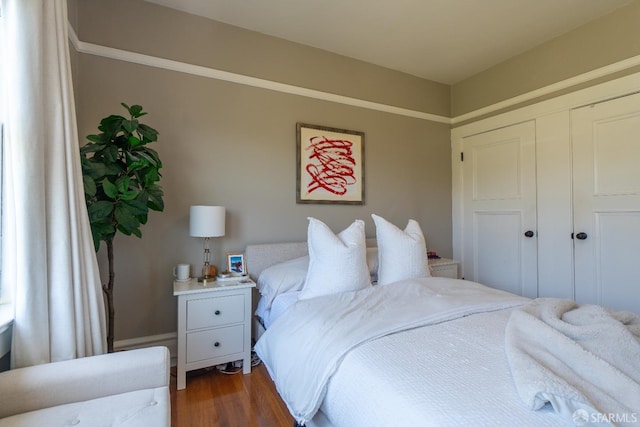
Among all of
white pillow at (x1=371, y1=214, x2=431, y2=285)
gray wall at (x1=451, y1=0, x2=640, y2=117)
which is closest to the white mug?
white pillow at (x1=371, y1=214, x2=431, y2=285)

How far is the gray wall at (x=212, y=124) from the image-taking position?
7.01 feet

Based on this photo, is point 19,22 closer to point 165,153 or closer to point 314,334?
point 165,153

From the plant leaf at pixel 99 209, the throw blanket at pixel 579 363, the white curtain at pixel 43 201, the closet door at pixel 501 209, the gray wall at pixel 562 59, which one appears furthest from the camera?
the closet door at pixel 501 209

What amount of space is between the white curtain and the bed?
0.96 m

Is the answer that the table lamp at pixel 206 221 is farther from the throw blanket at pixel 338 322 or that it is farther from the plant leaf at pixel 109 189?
the throw blanket at pixel 338 322

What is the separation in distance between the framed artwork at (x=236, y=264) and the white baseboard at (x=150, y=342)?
2.12ft

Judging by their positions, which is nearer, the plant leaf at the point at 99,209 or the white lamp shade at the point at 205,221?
the plant leaf at the point at 99,209

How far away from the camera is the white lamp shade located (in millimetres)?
2094

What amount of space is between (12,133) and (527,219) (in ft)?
12.2

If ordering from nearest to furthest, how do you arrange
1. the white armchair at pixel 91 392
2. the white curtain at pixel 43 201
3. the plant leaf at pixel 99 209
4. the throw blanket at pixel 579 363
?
the throw blanket at pixel 579 363 → the white armchair at pixel 91 392 → the white curtain at pixel 43 201 → the plant leaf at pixel 99 209

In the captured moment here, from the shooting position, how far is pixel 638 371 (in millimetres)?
927

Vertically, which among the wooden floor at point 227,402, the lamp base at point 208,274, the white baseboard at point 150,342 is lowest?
the wooden floor at point 227,402

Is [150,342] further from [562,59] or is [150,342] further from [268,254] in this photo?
[562,59]

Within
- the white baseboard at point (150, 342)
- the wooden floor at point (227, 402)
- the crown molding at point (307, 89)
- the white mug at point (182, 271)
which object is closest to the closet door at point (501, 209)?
the crown molding at point (307, 89)
